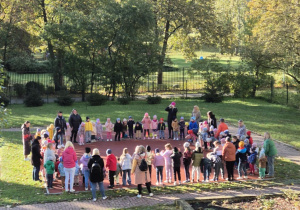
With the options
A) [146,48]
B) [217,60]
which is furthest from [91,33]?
[217,60]

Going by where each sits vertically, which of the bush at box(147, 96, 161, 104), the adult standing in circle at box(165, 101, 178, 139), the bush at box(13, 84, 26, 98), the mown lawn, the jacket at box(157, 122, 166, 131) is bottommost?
the mown lawn

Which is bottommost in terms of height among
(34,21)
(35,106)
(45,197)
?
(45,197)

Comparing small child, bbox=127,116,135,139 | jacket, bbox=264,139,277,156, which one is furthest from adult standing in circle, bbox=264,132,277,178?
small child, bbox=127,116,135,139

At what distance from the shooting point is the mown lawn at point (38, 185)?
43.3ft

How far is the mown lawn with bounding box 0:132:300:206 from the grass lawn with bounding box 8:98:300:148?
5.67 meters

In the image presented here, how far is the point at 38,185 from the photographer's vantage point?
14.5m

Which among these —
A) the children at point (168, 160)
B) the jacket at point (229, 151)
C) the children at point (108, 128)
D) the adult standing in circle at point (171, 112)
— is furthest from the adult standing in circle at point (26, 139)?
the jacket at point (229, 151)

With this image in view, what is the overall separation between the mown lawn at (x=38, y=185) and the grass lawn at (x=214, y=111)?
567cm

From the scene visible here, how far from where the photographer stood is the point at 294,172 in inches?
631

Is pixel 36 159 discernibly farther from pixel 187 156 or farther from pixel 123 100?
pixel 123 100

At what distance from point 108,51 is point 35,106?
723cm

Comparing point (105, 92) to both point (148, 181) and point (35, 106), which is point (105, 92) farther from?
point (148, 181)

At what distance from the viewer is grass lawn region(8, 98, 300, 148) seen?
24156mm

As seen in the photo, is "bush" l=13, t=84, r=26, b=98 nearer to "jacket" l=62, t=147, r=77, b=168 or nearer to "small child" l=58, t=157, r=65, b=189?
"small child" l=58, t=157, r=65, b=189
